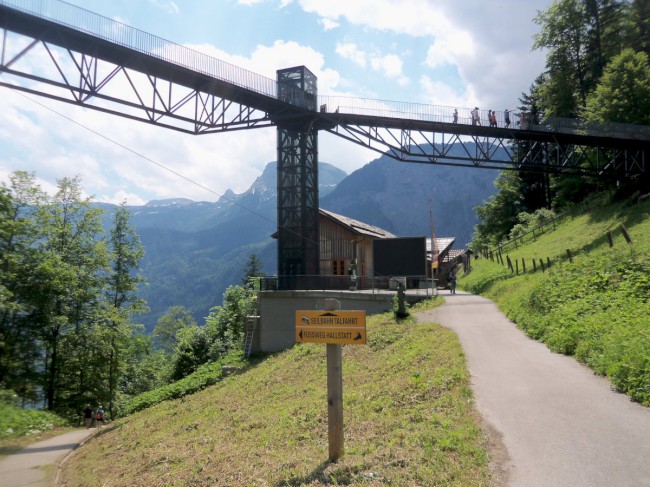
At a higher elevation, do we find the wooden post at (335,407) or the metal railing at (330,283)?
the metal railing at (330,283)

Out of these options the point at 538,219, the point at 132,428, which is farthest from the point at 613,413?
the point at 538,219

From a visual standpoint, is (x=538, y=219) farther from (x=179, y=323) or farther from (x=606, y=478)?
(x=179, y=323)

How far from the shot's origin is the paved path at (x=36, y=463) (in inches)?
434

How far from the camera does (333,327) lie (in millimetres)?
6547

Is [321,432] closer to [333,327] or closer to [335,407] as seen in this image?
[335,407]

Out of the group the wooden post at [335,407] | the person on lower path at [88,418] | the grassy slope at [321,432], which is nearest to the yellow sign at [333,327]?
the wooden post at [335,407]

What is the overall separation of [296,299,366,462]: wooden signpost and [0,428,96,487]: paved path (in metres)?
9.48

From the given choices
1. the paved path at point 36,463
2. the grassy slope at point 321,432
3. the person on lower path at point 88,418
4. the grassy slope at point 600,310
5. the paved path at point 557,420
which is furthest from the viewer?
the person on lower path at point 88,418

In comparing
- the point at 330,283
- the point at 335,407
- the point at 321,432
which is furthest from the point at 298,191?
the point at 335,407

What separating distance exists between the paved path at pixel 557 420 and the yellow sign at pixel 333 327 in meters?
2.69

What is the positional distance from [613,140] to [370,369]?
2560 centimetres

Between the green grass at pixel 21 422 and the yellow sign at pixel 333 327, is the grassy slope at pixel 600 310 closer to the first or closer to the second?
the yellow sign at pixel 333 327

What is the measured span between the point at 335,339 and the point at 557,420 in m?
3.91

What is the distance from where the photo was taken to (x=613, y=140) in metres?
27.6
